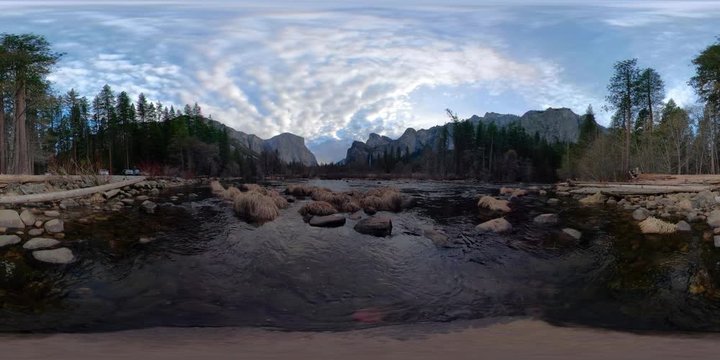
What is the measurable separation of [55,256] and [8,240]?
2110mm

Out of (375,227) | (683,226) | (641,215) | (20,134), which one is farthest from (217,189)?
(683,226)

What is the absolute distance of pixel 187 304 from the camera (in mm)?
5715

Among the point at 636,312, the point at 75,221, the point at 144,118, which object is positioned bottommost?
the point at 636,312

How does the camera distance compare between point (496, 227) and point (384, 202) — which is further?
point (384, 202)

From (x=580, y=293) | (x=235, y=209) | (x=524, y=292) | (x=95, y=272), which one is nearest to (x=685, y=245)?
(x=580, y=293)

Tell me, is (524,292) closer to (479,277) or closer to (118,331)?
(479,277)

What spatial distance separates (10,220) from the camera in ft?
33.3

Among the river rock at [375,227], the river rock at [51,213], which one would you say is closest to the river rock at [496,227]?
the river rock at [375,227]

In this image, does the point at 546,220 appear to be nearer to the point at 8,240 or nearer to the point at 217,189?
the point at 8,240

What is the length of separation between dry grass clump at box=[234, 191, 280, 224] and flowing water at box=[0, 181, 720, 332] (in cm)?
209

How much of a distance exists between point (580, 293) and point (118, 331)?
22.4ft

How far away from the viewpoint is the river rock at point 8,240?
28.0 feet

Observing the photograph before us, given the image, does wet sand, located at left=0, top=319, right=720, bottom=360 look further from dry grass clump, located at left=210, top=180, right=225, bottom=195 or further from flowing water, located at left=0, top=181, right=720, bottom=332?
dry grass clump, located at left=210, top=180, right=225, bottom=195

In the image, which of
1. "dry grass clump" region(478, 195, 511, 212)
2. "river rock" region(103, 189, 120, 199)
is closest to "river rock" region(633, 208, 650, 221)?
"dry grass clump" region(478, 195, 511, 212)
